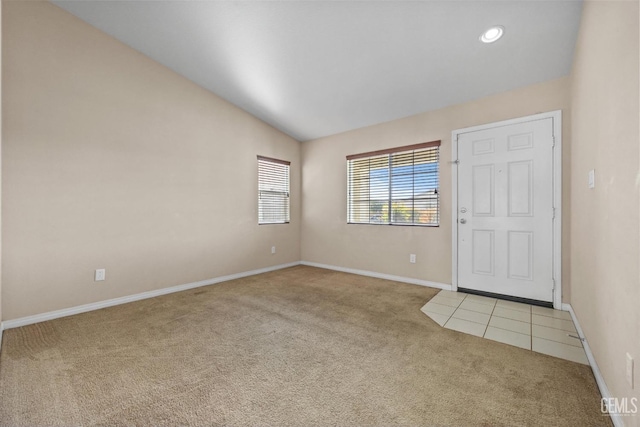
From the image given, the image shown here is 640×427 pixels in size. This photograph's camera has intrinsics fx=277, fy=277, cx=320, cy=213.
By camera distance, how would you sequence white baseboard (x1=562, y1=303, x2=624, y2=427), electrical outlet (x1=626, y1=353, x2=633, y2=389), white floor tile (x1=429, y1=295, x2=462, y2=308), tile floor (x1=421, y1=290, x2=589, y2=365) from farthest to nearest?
white floor tile (x1=429, y1=295, x2=462, y2=308), tile floor (x1=421, y1=290, x2=589, y2=365), white baseboard (x1=562, y1=303, x2=624, y2=427), electrical outlet (x1=626, y1=353, x2=633, y2=389)

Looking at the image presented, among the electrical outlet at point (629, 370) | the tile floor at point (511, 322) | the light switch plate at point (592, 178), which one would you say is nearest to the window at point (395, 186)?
the tile floor at point (511, 322)

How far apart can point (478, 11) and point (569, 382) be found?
2.68 meters

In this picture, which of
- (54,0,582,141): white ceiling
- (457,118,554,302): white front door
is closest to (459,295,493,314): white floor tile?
(457,118,554,302): white front door

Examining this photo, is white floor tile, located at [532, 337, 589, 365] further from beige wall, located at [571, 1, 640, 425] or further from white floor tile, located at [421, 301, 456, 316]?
white floor tile, located at [421, 301, 456, 316]

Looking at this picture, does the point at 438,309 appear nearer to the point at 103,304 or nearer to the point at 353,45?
the point at 353,45

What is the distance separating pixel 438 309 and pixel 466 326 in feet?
1.40

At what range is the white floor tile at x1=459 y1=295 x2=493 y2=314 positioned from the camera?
2.88 meters

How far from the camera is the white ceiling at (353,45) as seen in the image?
90.0 inches

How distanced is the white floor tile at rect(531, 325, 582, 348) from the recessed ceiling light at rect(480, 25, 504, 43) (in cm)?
258

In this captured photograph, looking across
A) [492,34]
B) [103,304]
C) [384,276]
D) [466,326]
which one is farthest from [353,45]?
[103,304]

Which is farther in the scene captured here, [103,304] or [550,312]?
[103,304]

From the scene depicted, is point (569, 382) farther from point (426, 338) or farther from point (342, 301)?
point (342, 301)

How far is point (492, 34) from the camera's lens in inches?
94.7

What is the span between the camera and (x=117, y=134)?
3.09m
